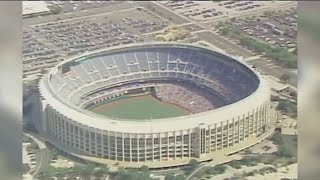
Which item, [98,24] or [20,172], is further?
[98,24]

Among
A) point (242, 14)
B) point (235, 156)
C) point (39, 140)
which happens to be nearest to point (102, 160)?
point (39, 140)

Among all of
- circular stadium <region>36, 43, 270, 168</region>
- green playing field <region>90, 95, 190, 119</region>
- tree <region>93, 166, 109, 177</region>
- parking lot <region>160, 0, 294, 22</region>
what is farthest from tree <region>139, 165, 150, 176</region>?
parking lot <region>160, 0, 294, 22</region>

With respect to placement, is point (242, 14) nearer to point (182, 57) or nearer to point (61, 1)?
point (182, 57)

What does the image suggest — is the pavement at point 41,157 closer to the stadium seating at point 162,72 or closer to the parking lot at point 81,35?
the stadium seating at point 162,72

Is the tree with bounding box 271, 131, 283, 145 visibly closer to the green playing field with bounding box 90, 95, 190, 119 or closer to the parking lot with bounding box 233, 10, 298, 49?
the green playing field with bounding box 90, 95, 190, 119

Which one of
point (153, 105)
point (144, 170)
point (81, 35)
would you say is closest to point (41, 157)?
point (144, 170)

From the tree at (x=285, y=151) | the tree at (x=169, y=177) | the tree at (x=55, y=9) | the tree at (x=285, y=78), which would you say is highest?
the tree at (x=55, y=9)

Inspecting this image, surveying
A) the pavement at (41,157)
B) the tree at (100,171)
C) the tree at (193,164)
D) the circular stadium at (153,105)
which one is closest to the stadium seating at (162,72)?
the circular stadium at (153,105)
